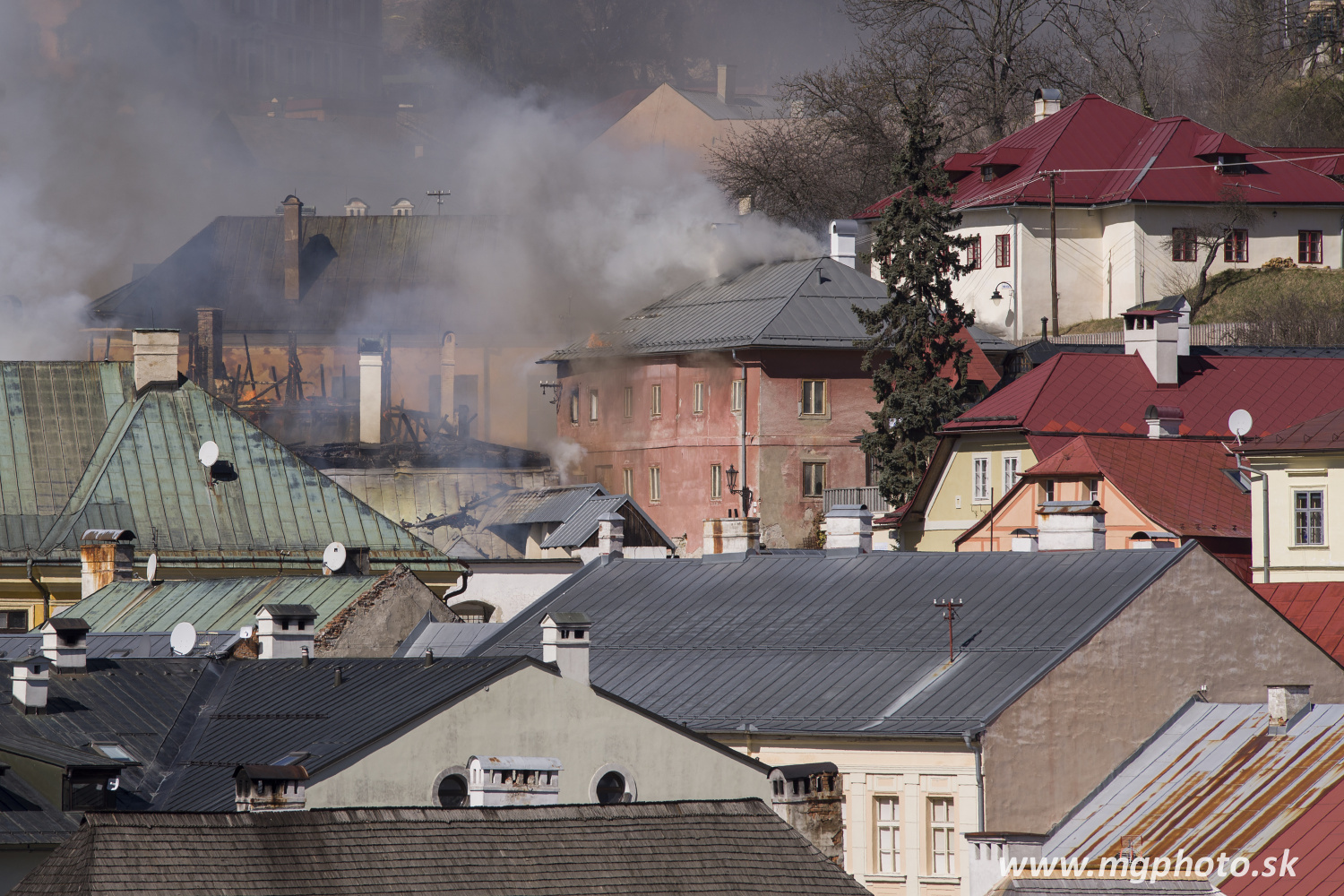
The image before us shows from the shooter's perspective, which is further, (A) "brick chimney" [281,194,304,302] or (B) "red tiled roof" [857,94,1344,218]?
(A) "brick chimney" [281,194,304,302]

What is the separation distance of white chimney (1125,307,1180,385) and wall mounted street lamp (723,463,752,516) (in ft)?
39.9

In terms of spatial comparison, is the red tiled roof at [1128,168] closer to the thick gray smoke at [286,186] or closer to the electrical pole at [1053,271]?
the electrical pole at [1053,271]

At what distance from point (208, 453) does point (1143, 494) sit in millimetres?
20554

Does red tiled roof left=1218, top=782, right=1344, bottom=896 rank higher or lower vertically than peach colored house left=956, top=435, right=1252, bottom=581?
lower

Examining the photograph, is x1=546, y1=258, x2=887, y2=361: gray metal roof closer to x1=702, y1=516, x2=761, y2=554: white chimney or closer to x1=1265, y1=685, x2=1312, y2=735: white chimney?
x1=702, y1=516, x2=761, y2=554: white chimney

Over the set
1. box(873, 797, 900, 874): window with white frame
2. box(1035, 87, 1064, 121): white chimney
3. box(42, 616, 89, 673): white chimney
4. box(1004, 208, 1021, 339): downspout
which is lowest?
box(873, 797, 900, 874): window with white frame

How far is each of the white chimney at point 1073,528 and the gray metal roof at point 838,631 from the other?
2.87 ft

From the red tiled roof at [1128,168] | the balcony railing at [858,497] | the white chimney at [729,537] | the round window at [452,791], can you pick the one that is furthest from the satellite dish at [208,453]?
the red tiled roof at [1128,168]

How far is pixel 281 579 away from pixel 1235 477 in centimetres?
1996

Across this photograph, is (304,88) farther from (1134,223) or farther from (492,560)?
(492,560)

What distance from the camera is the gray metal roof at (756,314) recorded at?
6719 centimetres

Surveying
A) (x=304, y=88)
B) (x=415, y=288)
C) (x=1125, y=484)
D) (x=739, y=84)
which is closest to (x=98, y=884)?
(x=1125, y=484)

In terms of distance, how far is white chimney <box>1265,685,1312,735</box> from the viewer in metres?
31.3
